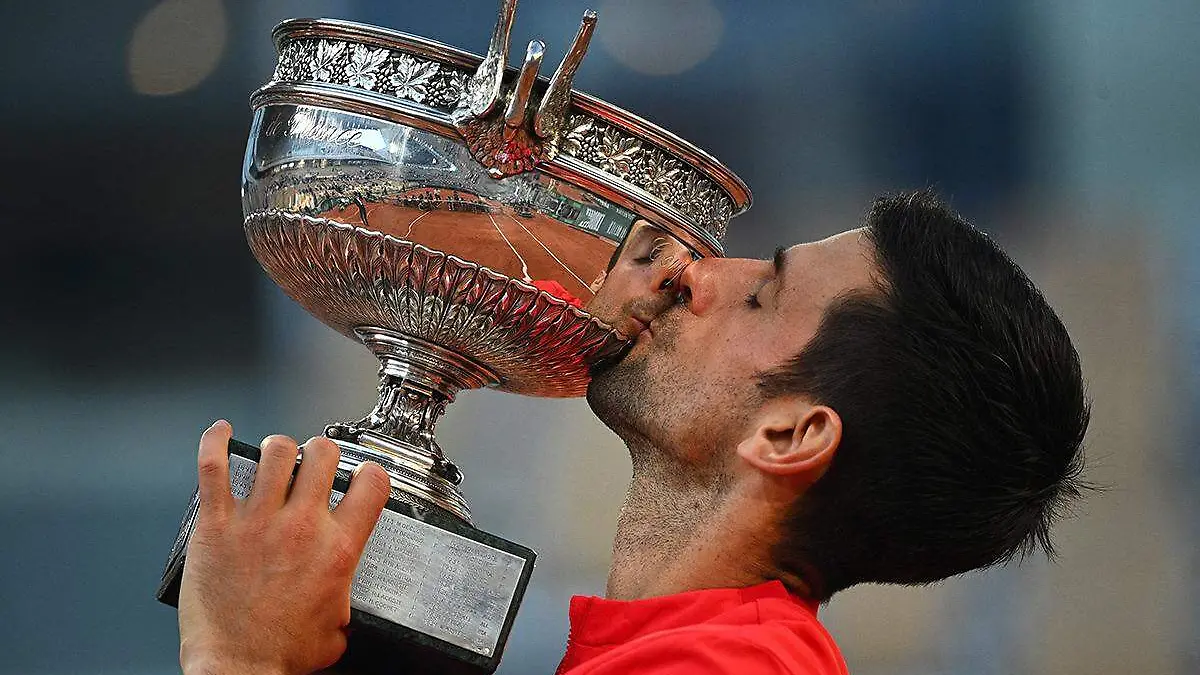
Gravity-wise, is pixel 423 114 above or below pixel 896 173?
below

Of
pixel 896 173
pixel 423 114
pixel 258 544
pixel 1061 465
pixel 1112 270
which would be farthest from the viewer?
pixel 896 173

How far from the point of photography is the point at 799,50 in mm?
2490

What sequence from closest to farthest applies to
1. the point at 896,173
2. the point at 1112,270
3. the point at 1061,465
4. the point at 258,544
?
1. the point at 258,544
2. the point at 1061,465
3. the point at 1112,270
4. the point at 896,173

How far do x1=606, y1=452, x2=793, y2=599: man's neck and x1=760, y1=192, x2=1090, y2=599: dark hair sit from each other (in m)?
0.04

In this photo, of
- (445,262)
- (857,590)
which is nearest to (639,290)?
(445,262)

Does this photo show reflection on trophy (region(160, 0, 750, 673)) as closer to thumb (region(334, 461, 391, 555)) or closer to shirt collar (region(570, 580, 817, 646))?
thumb (region(334, 461, 391, 555))

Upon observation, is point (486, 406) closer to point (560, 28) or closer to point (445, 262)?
point (560, 28)

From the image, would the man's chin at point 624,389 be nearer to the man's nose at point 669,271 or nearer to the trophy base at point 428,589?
the man's nose at point 669,271

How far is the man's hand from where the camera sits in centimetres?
100

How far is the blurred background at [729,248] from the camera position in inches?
85.6

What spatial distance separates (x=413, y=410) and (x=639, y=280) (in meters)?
0.23

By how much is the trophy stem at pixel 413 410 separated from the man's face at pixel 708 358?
13 cm

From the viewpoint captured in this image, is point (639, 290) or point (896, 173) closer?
point (639, 290)

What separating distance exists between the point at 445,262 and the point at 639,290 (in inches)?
7.0
